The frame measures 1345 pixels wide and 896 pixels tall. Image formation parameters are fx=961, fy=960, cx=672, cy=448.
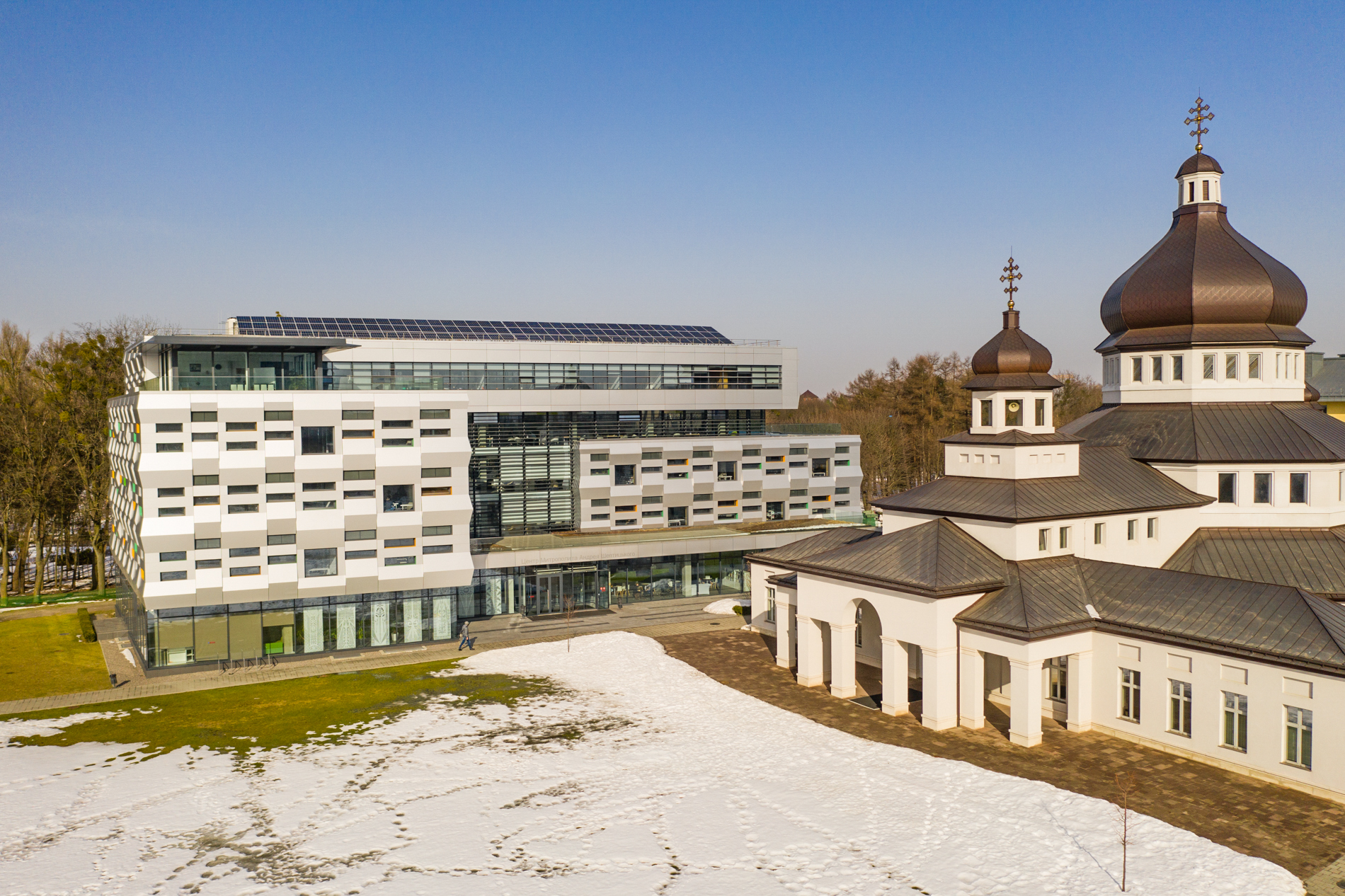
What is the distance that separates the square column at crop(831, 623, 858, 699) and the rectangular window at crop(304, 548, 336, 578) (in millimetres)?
22776

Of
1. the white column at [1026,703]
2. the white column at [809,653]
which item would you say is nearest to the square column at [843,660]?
the white column at [809,653]

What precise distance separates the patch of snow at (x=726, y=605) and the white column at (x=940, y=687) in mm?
19304

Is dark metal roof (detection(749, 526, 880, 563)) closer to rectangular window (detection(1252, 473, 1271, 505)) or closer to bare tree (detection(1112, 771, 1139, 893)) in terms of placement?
rectangular window (detection(1252, 473, 1271, 505))

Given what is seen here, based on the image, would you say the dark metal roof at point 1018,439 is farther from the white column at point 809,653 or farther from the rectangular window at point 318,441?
the rectangular window at point 318,441

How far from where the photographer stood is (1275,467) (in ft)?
123

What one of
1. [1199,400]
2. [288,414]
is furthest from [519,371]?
[1199,400]

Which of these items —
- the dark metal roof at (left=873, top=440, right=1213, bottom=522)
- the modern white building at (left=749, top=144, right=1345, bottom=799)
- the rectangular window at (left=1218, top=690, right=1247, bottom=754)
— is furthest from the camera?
the dark metal roof at (left=873, top=440, right=1213, bottom=522)

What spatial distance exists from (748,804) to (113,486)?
144 feet

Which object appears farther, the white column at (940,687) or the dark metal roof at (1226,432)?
the dark metal roof at (1226,432)

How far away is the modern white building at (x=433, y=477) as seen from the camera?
1638 inches

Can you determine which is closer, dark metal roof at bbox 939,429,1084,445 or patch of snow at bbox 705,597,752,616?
dark metal roof at bbox 939,429,1084,445

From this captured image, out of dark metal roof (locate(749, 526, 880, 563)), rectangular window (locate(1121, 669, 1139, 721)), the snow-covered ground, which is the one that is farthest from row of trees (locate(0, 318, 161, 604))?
rectangular window (locate(1121, 669, 1139, 721))

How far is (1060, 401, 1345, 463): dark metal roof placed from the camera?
37594mm

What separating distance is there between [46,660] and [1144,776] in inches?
1782
